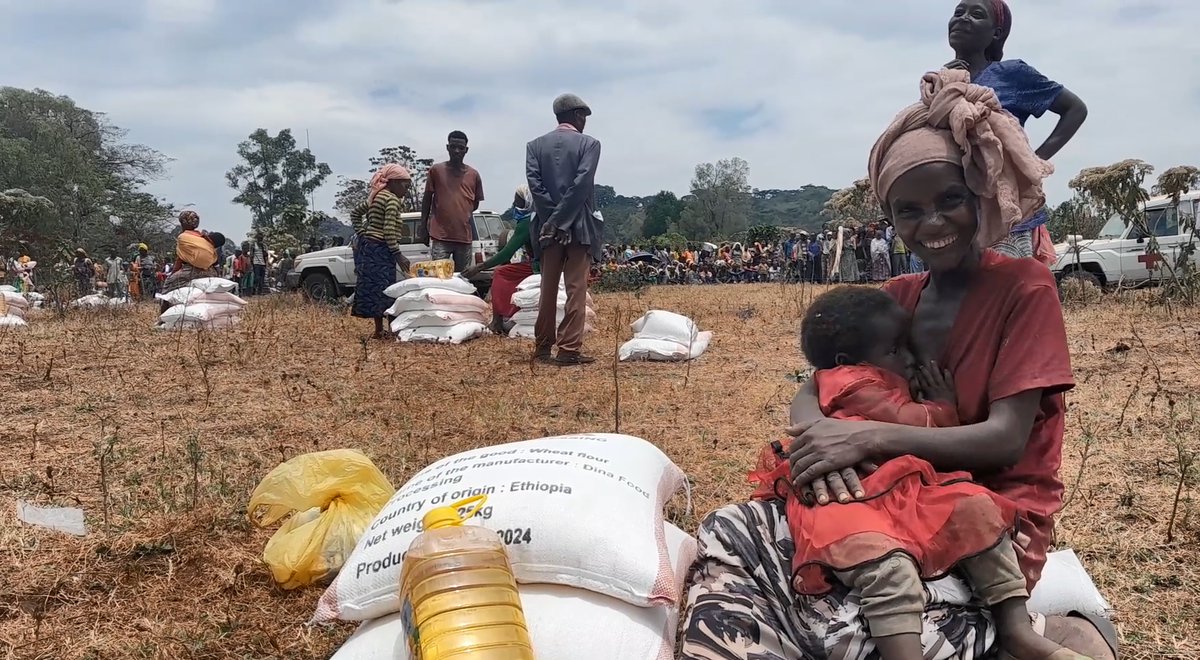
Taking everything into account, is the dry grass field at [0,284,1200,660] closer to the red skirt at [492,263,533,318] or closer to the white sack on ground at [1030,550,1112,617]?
the white sack on ground at [1030,550,1112,617]

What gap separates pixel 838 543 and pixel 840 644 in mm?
161

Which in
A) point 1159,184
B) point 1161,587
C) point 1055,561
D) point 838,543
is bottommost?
point 1161,587

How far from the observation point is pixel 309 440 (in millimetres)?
3473

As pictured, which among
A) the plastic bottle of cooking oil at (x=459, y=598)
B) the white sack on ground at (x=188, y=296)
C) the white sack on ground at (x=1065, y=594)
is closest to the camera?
the plastic bottle of cooking oil at (x=459, y=598)

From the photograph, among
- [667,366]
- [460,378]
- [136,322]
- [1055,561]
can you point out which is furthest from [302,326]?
[1055,561]

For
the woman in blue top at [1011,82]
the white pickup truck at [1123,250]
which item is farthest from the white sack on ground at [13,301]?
the white pickup truck at [1123,250]

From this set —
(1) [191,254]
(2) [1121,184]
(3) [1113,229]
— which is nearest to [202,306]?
(1) [191,254]

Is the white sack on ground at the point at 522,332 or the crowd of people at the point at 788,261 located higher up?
the crowd of people at the point at 788,261

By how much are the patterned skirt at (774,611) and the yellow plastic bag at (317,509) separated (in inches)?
41.7

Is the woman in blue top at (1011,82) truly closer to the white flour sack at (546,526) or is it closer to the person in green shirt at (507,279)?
the white flour sack at (546,526)

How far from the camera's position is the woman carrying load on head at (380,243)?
6410mm

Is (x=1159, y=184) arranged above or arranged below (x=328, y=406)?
above

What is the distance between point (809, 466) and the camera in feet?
4.63

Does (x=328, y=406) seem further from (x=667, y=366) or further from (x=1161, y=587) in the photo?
(x=1161, y=587)
